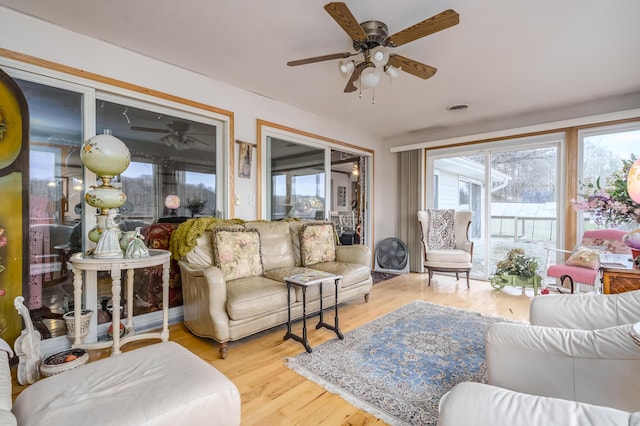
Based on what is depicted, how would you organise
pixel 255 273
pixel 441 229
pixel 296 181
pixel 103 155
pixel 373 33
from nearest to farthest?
pixel 103 155 → pixel 373 33 → pixel 255 273 → pixel 296 181 → pixel 441 229

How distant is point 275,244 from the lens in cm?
318

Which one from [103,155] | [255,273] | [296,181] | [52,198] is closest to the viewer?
[103,155]

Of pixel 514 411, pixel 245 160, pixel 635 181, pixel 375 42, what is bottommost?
pixel 514 411

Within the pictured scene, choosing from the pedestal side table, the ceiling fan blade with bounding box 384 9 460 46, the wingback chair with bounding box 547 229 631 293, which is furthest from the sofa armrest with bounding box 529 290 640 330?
the wingback chair with bounding box 547 229 631 293

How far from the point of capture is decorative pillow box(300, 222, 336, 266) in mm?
3312

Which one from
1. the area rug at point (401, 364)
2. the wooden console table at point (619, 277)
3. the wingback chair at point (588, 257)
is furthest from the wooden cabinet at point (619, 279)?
the wingback chair at point (588, 257)

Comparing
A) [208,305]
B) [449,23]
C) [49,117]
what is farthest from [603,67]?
[49,117]

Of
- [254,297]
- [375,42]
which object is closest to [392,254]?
[254,297]

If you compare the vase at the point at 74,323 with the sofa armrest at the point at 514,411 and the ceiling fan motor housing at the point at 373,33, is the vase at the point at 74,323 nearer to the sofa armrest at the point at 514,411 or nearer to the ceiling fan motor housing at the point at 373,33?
the sofa armrest at the point at 514,411

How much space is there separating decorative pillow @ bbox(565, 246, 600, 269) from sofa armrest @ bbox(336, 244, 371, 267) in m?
2.17

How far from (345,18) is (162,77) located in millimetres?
1933

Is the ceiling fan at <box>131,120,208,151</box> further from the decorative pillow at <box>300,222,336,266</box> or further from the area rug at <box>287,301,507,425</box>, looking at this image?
the area rug at <box>287,301,507,425</box>

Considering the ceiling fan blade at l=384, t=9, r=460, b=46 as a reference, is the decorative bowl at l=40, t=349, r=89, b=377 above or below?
below

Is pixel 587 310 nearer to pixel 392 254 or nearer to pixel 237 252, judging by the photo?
pixel 237 252
